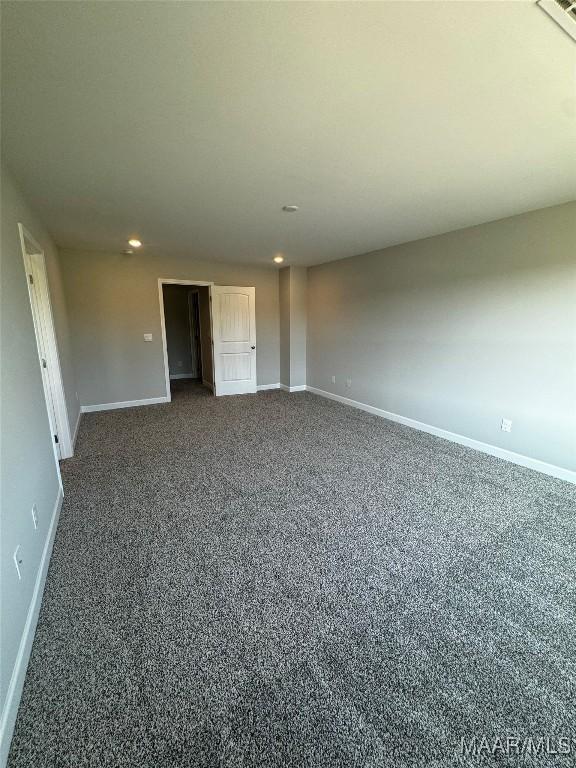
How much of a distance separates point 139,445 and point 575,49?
4.36 m

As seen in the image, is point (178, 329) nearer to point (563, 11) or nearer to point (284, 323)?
point (284, 323)

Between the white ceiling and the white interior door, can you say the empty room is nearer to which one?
the white ceiling

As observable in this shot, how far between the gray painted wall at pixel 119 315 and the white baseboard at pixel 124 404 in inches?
2.5

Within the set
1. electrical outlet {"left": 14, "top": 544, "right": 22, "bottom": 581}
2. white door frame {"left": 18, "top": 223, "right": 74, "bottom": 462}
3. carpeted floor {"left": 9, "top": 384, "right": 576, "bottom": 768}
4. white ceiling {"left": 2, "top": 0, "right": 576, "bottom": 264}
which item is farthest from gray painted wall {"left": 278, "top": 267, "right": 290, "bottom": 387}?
electrical outlet {"left": 14, "top": 544, "right": 22, "bottom": 581}

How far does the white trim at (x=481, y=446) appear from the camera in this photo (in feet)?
9.83

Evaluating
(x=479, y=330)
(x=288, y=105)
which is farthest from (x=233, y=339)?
(x=288, y=105)

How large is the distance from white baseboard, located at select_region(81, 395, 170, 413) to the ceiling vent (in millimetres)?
5716

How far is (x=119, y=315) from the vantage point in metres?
5.08

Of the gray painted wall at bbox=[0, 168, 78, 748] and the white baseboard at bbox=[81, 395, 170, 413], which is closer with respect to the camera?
the gray painted wall at bbox=[0, 168, 78, 748]

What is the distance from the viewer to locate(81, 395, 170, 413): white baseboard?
5055 mm

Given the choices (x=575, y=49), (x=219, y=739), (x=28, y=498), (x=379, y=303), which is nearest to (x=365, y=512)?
(x=219, y=739)

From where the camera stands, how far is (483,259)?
3369 millimetres

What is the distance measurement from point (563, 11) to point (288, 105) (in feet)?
3.45

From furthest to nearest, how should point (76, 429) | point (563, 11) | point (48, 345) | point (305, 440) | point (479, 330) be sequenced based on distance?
point (76, 429), point (305, 440), point (479, 330), point (48, 345), point (563, 11)
